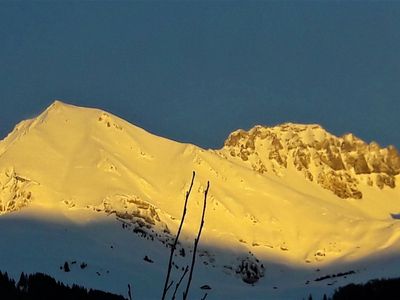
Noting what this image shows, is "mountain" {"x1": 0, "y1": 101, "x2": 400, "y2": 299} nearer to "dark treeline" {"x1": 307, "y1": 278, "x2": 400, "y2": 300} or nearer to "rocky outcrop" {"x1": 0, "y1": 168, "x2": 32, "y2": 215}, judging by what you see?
"rocky outcrop" {"x1": 0, "y1": 168, "x2": 32, "y2": 215}

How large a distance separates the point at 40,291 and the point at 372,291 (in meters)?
39.8

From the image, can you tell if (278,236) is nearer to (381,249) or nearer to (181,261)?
(381,249)

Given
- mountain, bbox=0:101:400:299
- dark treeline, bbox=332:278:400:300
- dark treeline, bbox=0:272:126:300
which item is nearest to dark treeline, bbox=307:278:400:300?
dark treeline, bbox=332:278:400:300

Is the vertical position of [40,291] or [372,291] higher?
[372,291]

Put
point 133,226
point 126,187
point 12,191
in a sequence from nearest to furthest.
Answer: point 133,226 → point 12,191 → point 126,187

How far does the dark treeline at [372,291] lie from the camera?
99062 mm

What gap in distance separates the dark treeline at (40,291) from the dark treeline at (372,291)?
89.7ft

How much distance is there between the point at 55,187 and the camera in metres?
167

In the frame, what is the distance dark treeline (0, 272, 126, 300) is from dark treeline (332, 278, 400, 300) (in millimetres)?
27331

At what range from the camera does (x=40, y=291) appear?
3132 inches

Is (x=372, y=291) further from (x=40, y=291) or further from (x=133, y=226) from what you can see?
(x=133, y=226)

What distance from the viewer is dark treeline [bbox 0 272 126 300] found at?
69.7 metres

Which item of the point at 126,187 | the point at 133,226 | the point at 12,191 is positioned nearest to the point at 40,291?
the point at 133,226

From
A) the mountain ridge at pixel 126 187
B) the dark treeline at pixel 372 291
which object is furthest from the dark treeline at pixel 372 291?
the mountain ridge at pixel 126 187
